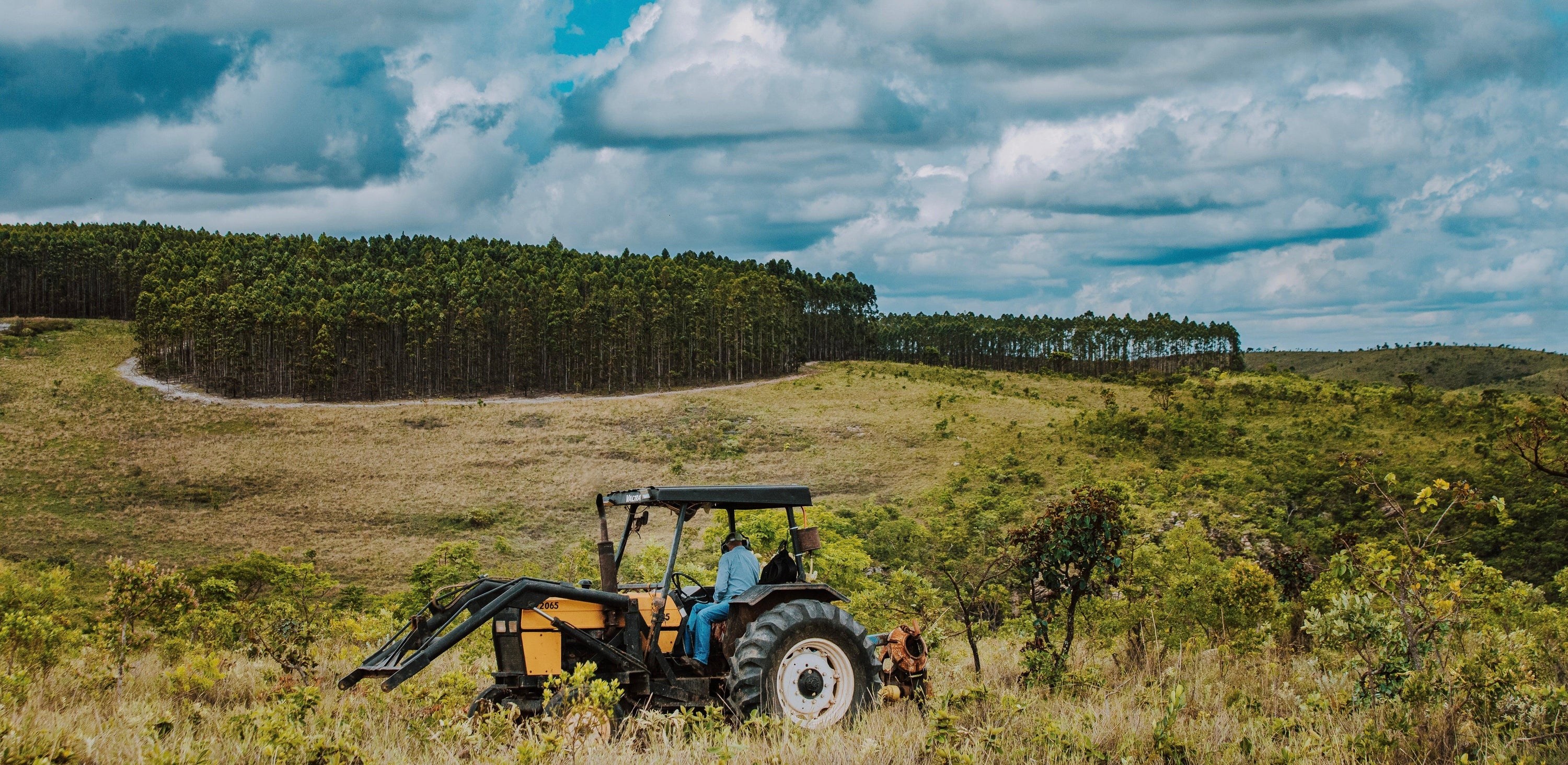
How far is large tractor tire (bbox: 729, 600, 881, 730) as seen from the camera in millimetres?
9281

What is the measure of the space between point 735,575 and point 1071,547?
502 centimetres

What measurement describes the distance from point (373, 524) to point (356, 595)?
18273 millimetres

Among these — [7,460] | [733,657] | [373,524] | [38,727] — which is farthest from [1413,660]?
[7,460]

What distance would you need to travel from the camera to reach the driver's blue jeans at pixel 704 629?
10203 mm

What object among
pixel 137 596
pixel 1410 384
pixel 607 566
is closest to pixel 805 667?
pixel 607 566

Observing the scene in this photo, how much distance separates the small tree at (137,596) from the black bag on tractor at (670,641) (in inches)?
182

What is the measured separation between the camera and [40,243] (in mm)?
145375

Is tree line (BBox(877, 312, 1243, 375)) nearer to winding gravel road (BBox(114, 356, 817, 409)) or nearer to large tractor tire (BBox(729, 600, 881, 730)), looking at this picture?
winding gravel road (BBox(114, 356, 817, 409))

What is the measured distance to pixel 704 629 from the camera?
33.6ft

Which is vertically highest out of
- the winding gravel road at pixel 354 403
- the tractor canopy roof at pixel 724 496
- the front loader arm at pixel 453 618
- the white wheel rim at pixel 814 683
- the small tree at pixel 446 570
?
the tractor canopy roof at pixel 724 496

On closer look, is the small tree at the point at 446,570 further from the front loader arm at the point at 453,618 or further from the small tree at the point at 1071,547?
the front loader arm at the point at 453,618

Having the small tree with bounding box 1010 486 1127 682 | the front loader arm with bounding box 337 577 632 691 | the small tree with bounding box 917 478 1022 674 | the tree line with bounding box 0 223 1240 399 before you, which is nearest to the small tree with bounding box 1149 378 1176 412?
the small tree with bounding box 917 478 1022 674

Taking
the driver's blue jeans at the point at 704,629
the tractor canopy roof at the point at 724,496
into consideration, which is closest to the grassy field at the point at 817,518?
the driver's blue jeans at the point at 704,629

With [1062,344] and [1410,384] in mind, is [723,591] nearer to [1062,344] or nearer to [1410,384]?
[1410,384]
